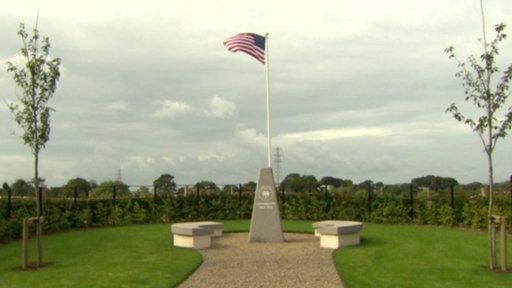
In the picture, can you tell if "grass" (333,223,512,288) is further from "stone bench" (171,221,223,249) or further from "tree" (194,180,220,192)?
"tree" (194,180,220,192)

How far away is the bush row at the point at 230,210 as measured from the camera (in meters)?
19.3

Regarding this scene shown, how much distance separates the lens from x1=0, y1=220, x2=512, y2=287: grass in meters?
10.2

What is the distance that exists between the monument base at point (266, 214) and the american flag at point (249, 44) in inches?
134

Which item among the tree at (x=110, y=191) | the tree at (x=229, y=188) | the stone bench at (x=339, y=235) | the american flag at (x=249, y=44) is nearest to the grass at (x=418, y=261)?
the stone bench at (x=339, y=235)

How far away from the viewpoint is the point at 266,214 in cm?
1662

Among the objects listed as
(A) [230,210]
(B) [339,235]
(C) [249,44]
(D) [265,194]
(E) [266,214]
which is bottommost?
(B) [339,235]

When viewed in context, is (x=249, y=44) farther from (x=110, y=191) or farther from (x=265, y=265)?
(x=110, y=191)

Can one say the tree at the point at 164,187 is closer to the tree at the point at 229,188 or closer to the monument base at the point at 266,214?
the tree at the point at 229,188

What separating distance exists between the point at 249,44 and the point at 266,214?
4.94 metres

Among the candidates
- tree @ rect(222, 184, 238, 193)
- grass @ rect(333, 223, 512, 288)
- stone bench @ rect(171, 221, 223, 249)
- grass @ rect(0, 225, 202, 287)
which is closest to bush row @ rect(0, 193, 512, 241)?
tree @ rect(222, 184, 238, 193)

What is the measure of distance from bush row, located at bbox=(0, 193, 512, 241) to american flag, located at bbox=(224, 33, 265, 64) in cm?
826

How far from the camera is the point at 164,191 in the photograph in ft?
81.5

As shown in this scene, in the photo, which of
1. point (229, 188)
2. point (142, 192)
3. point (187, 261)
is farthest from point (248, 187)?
point (187, 261)

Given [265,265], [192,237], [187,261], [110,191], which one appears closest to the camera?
[265,265]
